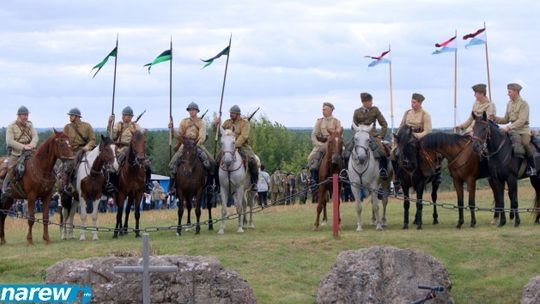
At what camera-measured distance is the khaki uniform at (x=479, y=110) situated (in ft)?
84.5

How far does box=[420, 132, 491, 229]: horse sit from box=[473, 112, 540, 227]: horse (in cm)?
37

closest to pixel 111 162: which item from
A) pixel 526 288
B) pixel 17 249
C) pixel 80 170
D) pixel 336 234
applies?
pixel 80 170

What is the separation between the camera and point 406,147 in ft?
82.6

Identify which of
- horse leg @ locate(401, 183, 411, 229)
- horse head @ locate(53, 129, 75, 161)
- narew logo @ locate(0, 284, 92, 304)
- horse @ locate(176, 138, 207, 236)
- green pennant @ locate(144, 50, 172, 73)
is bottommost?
narew logo @ locate(0, 284, 92, 304)

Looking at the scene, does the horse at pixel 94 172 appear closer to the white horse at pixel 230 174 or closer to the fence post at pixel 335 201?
the white horse at pixel 230 174

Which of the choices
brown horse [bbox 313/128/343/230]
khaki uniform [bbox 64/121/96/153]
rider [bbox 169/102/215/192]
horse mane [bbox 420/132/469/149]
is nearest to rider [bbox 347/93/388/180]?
brown horse [bbox 313/128/343/230]

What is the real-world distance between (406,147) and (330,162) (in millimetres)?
1665

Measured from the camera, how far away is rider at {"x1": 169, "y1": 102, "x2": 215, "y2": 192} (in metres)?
25.7

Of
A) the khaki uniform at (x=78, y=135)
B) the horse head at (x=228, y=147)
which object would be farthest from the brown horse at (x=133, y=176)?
the horse head at (x=228, y=147)

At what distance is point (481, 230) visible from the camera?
23922mm

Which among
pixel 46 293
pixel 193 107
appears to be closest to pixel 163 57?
pixel 193 107

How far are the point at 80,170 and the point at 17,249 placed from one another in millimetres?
2802

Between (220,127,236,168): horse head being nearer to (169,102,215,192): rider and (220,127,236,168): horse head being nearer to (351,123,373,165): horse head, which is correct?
(169,102,215,192): rider

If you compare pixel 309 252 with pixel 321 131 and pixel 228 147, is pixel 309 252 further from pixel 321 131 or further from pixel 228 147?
pixel 321 131
